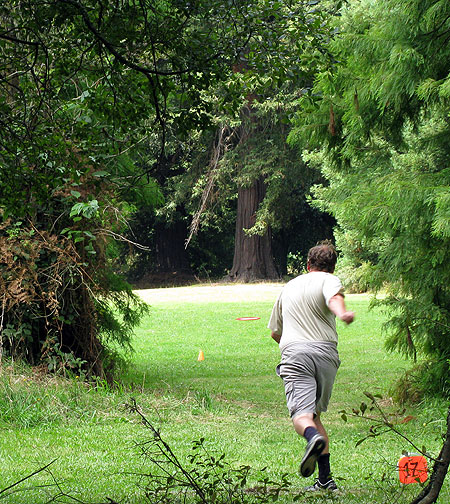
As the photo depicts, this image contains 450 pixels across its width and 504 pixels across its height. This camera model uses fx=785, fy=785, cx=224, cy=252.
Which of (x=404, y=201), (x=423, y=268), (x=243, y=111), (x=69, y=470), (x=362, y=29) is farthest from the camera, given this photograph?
(x=243, y=111)

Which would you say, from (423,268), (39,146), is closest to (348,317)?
(39,146)

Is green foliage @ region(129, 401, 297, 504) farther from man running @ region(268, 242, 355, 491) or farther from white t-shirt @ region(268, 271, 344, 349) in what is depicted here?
white t-shirt @ region(268, 271, 344, 349)

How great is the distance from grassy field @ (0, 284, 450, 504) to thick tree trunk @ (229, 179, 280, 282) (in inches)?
918

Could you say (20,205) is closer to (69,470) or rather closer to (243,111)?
Answer: (69,470)

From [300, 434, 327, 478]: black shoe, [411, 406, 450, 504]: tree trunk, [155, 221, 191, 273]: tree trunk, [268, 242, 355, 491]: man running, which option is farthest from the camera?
[155, 221, 191, 273]: tree trunk

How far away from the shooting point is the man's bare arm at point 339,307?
5076 millimetres

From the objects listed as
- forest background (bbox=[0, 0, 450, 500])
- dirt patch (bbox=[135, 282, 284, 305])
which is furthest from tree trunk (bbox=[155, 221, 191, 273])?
forest background (bbox=[0, 0, 450, 500])

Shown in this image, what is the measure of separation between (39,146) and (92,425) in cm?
369

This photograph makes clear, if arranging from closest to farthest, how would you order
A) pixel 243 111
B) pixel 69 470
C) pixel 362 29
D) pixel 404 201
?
pixel 69 470 < pixel 404 201 < pixel 362 29 < pixel 243 111

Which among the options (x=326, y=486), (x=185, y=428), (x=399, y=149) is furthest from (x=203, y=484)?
(x=399, y=149)

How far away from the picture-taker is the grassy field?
590 centimetres

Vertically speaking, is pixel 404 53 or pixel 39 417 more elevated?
pixel 404 53

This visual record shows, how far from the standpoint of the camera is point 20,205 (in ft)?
19.6

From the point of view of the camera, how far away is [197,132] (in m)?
5.80
